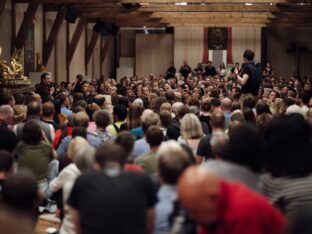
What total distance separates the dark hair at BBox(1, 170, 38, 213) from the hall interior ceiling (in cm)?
1354

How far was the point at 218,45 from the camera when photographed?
100ft

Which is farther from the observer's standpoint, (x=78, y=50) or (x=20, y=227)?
(x=78, y=50)

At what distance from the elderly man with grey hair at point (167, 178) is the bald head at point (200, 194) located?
104 cm

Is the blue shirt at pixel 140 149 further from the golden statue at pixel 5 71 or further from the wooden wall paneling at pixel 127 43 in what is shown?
the wooden wall paneling at pixel 127 43

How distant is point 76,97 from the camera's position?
436 inches

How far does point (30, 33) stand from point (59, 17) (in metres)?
1.25

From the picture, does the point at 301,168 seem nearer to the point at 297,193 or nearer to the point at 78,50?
the point at 297,193

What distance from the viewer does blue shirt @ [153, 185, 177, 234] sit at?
13.4ft

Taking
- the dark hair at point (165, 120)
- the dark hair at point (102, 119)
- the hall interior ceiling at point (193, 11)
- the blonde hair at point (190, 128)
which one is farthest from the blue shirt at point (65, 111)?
the hall interior ceiling at point (193, 11)

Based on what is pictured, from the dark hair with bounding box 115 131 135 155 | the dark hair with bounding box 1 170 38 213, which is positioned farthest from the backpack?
the dark hair with bounding box 1 170 38 213

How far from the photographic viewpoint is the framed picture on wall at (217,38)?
3053cm

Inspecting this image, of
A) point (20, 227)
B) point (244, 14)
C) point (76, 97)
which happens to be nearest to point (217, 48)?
point (244, 14)

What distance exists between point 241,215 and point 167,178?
3.74ft

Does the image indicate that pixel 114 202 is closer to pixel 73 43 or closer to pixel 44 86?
pixel 44 86
